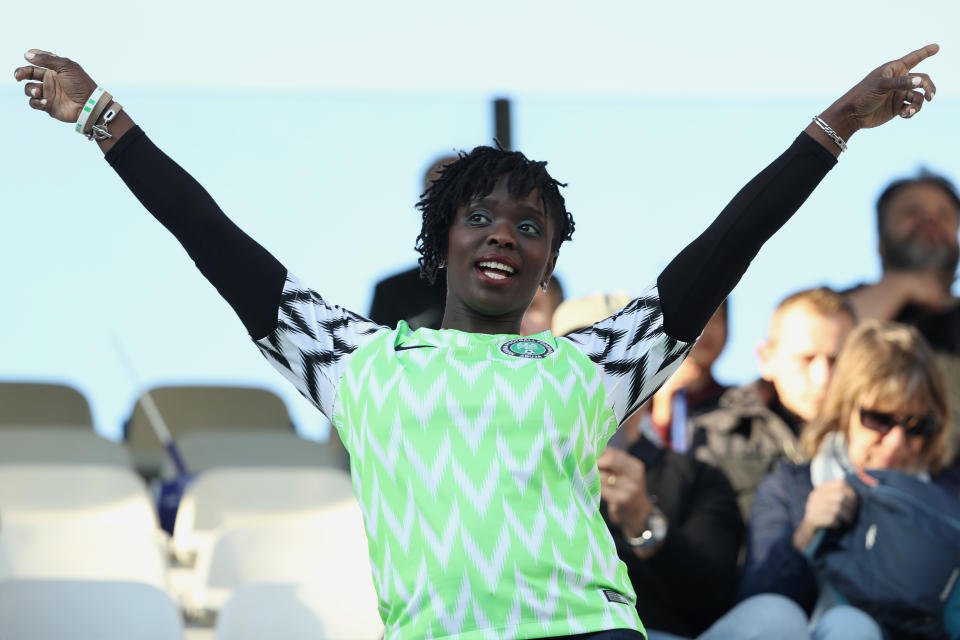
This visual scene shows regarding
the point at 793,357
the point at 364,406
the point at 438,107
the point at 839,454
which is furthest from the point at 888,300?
the point at 364,406

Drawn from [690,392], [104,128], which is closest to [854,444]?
[690,392]

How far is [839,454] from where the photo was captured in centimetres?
297

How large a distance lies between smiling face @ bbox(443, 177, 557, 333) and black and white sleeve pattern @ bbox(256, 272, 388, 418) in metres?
0.12

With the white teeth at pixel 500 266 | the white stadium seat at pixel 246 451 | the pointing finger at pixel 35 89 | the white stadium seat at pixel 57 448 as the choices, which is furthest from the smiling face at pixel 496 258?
the white stadium seat at pixel 246 451

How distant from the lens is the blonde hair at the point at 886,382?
2.96 m

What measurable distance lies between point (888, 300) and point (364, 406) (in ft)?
9.32

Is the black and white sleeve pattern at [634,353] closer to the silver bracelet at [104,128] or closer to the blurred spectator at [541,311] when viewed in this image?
the silver bracelet at [104,128]

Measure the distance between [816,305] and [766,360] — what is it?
0.22 metres

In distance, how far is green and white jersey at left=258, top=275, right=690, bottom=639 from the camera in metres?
1.39

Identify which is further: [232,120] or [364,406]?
[232,120]

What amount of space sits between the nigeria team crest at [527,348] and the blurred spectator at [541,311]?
3.04 ft

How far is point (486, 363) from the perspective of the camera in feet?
4.95

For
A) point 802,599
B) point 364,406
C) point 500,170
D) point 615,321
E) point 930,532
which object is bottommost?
point 802,599

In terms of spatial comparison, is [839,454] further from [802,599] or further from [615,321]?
[615,321]
